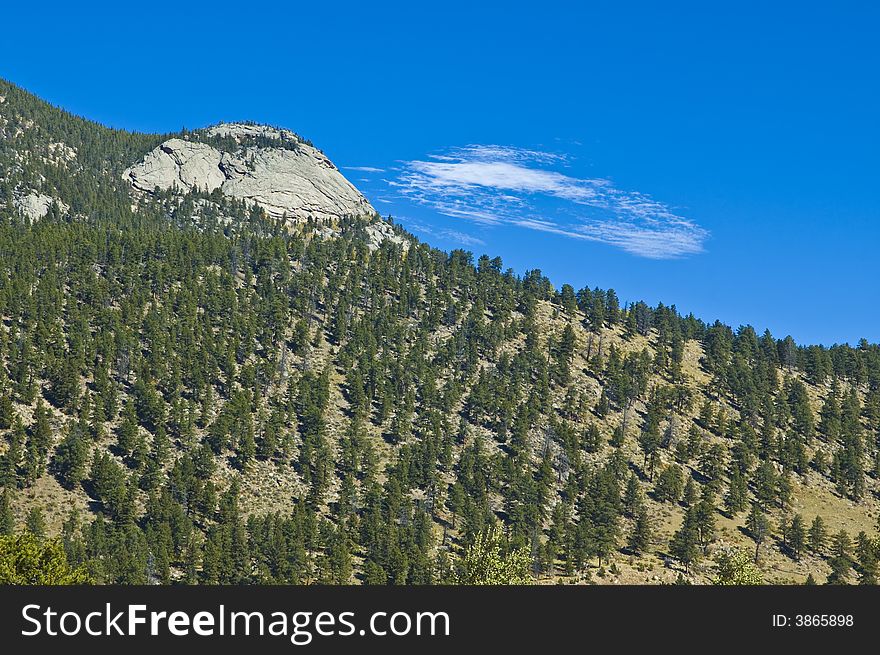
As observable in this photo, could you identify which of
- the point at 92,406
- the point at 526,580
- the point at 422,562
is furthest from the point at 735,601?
the point at 92,406

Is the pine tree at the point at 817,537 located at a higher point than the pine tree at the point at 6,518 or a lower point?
lower

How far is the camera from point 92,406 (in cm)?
14912

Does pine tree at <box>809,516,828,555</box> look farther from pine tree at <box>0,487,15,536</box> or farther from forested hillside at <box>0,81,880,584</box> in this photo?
pine tree at <box>0,487,15,536</box>

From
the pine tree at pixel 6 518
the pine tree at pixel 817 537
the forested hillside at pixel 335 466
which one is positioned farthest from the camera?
the pine tree at pixel 817 537

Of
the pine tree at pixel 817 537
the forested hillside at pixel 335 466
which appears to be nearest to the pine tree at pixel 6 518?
the forested hillside at pixel 335 466

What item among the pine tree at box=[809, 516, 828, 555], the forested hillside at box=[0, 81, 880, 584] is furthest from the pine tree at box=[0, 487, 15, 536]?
the pine tree at box=[809, 516, 828, 555]

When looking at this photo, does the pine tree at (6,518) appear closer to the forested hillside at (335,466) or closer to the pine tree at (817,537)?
the forested hillside at (335,466)

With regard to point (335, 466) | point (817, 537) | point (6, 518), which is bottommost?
point (817, 537)

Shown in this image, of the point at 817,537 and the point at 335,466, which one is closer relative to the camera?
the point at 817,537

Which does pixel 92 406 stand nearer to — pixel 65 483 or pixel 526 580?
pixel 65 483

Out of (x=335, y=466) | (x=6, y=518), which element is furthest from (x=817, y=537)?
(x=6, y=518)

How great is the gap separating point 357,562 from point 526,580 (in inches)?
2650

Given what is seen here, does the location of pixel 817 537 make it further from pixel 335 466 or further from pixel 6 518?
pixel 6 518

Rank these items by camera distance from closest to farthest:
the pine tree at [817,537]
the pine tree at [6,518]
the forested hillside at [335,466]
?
A: the pine tree at [6,518] → the forested hillside at [335,466] → the pine tree at [817,537]
